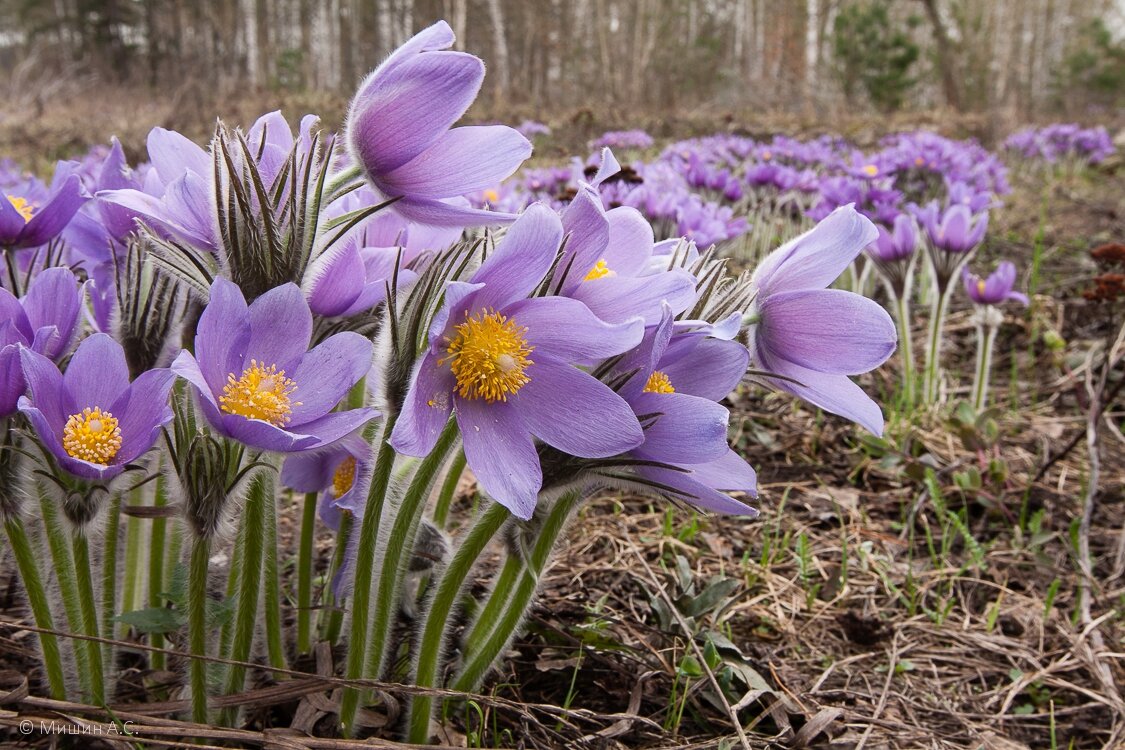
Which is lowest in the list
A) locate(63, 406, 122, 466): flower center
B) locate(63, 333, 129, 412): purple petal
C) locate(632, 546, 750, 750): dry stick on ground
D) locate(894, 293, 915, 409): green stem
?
locate(894, 293, 915, 409): green stem

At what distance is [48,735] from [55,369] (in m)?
0.51

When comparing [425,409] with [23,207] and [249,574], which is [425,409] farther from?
[23,207]

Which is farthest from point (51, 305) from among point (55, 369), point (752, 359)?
point (752, 359)

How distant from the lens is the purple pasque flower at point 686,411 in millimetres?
884

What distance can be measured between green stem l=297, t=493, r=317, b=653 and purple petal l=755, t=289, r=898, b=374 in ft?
2.23

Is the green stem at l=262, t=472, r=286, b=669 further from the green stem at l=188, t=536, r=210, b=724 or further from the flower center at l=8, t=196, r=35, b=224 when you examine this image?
the flower center at l=8, t=196, r=35, b=224

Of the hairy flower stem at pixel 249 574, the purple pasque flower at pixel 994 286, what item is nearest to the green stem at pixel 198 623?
the hairy flower stem at pixel 249 574

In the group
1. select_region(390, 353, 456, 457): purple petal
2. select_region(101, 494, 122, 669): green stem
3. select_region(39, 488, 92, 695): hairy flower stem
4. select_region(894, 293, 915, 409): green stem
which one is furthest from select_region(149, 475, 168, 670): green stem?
select_region(894, 293, 915, 409): green stem

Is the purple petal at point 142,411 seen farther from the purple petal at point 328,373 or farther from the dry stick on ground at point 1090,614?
the dry stick on ground at point 1090,614

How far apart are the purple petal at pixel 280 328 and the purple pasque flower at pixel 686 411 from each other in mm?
336

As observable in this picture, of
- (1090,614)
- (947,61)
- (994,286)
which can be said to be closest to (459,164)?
(1090,614)

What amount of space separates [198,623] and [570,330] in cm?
53

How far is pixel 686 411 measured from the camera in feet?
2.93

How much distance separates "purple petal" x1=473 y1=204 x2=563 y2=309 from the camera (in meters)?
0.82
